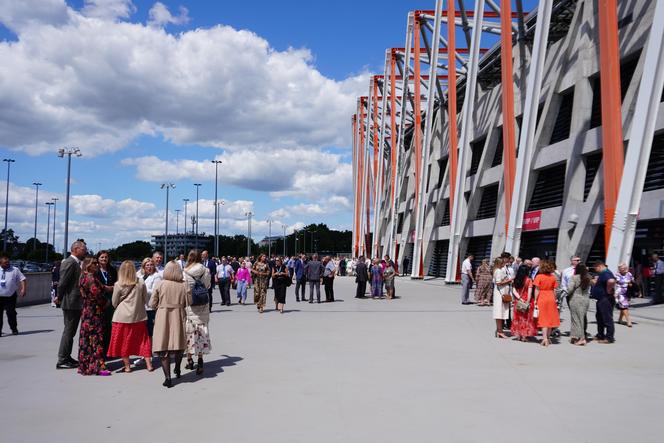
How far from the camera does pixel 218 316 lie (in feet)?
51.9

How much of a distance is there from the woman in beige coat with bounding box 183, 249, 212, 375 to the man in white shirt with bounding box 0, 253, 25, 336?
5376 mm

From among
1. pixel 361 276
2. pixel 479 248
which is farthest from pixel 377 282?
pixel 479 248

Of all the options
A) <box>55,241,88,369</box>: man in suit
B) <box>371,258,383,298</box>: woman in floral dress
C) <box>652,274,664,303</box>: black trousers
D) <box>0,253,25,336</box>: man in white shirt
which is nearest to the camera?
<box>55,241,88,369</box>: man in suit

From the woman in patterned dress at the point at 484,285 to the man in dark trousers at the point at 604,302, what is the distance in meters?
7.11

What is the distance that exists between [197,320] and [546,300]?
644 cm

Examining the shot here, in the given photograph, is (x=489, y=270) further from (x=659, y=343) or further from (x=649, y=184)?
Result: (x=659, y=343)

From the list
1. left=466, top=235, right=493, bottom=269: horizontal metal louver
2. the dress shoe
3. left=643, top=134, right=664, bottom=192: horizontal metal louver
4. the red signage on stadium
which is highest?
left=643, top=134, right=664, bottom=192: horizontal metal louver

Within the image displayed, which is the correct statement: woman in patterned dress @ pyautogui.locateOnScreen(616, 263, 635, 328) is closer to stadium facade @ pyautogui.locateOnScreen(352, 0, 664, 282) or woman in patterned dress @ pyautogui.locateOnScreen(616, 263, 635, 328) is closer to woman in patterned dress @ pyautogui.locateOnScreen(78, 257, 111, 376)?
stadium facade @ pyautogui.locateOnScreen(352, 0, 664, 282)

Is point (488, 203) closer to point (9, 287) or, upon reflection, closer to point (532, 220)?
point (532, 220)

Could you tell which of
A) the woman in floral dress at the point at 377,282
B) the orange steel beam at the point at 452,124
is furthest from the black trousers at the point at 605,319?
the orange steel beam at the point at 452,124

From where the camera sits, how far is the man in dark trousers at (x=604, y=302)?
10.9 meters

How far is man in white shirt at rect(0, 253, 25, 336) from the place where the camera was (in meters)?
11.6

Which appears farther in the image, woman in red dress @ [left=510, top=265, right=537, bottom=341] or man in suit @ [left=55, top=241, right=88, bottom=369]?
woman in red dress @ [left=510, top=265, right=537, bottom=341]

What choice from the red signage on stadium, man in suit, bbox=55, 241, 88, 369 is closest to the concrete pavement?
man in suit, bbox=55, 241, 88, 369
